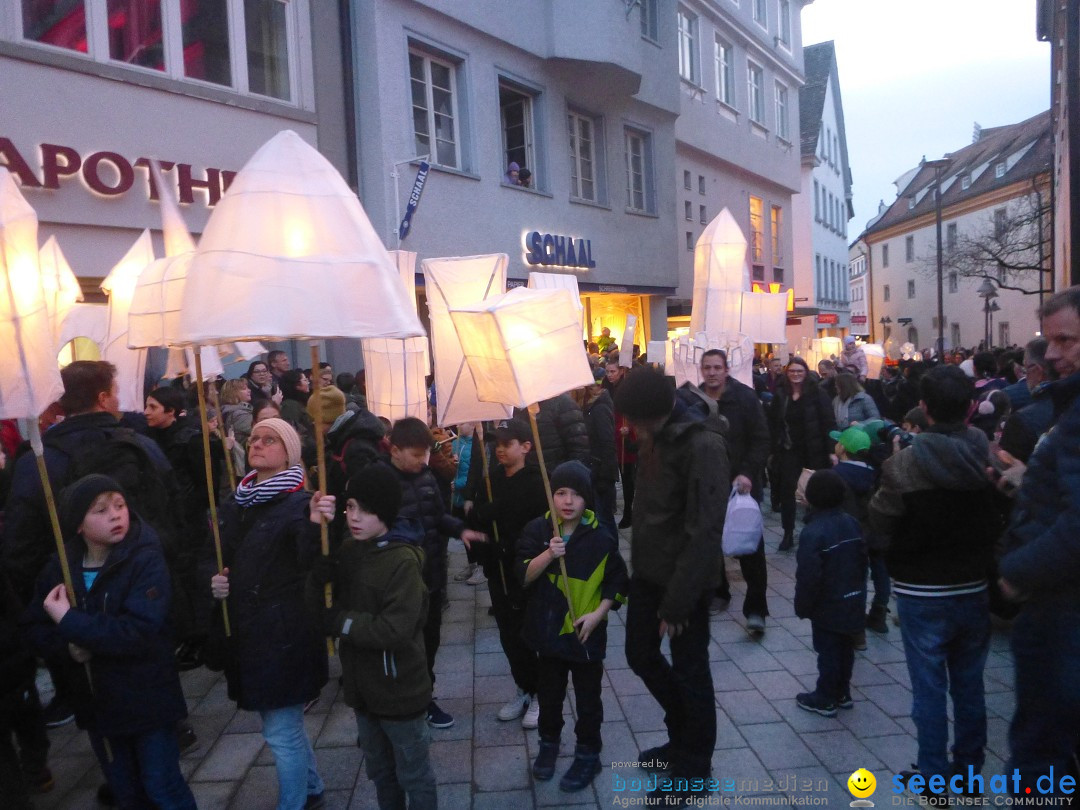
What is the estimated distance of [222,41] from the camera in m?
11.2

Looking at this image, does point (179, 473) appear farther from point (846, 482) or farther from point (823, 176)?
point (823, 176)

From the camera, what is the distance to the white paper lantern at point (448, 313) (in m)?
5.15

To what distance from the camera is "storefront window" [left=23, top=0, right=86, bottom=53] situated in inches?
362

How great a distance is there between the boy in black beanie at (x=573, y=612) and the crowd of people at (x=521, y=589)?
12mm

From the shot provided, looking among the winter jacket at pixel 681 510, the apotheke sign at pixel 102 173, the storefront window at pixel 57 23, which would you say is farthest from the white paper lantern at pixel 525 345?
the storefront window at pixel 57 23

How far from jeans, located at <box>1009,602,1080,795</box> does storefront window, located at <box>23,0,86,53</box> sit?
35.8 ft

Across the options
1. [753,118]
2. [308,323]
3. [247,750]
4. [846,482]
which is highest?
[753,118]

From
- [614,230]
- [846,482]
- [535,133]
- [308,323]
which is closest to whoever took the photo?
[308,323]

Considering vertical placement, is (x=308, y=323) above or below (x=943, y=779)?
above

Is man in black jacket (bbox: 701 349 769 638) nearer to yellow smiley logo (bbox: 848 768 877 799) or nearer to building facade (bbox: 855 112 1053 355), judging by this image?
yellow smiley logo (bbox: 848 768 877 799)

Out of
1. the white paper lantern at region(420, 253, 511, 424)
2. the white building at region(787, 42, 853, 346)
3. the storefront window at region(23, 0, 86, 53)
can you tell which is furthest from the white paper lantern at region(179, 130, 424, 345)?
the white building at region(787, 42, 853, 346)

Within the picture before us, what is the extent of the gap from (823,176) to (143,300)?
142 feet

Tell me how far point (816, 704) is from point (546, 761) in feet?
5.13

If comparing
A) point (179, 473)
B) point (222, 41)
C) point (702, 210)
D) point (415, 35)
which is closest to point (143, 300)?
point (179, 473)
